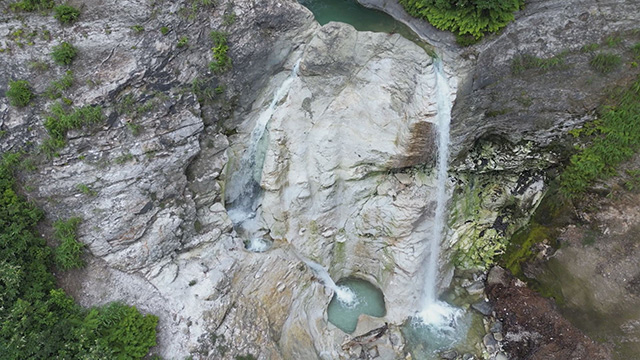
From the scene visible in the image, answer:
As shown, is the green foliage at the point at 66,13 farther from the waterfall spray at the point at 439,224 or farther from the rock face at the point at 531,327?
the rock face at the point at 531,327

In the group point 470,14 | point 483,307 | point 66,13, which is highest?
point 66,13

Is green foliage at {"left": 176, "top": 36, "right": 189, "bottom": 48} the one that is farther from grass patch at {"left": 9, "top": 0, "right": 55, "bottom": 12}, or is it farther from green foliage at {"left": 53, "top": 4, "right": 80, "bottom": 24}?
grass patch at {"left": 9, "top": 0, "right": 55, "bottom": 12}

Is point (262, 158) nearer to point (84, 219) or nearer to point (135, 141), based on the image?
point (135, 141)

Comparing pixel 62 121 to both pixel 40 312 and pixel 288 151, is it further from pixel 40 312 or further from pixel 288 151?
pixel 288 151

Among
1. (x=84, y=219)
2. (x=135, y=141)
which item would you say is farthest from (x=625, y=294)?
(x=84, y=219)

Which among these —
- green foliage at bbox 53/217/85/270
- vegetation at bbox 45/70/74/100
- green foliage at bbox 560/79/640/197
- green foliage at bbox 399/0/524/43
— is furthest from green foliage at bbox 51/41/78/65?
green foliage at bbox 560/79/640/197

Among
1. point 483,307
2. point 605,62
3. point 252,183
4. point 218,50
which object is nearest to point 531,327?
point 483,307
